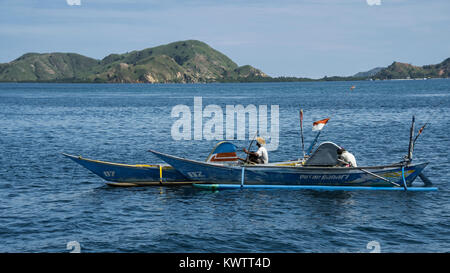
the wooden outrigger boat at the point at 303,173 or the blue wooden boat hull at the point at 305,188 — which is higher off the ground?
the wooden outrigger boat at the point at 303,173

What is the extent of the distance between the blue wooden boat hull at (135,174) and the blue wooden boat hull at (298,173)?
846 mm

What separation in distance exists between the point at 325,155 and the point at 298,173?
5.58ft

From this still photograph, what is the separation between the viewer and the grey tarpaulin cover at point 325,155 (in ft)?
75.2

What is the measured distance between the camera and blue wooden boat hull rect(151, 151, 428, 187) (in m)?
23.0

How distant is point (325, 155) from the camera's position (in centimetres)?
2303

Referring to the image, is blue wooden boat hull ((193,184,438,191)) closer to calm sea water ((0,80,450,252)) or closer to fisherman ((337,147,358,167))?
calm sea water ((0,80,450,252))

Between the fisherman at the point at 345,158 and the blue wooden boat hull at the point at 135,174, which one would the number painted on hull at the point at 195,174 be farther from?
the fisherman at the point at 345,158

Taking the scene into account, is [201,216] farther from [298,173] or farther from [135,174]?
[298,173]

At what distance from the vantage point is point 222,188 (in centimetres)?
2345

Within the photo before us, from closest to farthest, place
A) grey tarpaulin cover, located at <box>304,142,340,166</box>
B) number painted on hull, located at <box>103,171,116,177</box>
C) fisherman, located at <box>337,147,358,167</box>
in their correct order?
grey tarpaulin cover, located at <box>304,142,340,166</box>, fisherman, located at <box>337,147,358,167</box>, number painted on hull, located at <box>103,171,116,177</box>

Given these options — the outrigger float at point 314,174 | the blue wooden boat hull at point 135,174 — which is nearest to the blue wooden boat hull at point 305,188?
the outrigger float at point 314,174

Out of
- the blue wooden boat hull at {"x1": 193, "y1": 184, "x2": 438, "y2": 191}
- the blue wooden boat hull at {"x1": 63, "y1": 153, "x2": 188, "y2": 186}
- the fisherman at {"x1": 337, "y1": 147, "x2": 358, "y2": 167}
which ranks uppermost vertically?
the fisherman at {"x1": 337, "y1": 147, "x2": 358, "y2": 167}

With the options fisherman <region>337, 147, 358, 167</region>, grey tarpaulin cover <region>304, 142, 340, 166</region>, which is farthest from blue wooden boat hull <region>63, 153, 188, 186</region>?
fisherman <region>337, 147, 358, 167</region>
